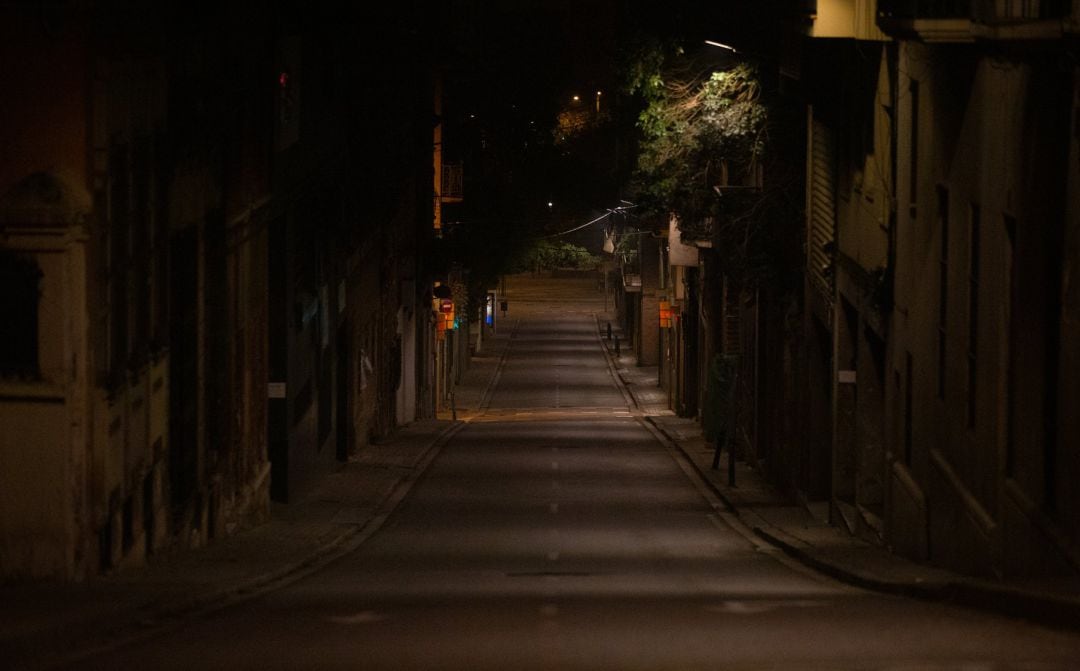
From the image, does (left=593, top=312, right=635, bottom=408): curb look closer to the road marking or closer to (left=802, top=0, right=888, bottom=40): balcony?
(left=802, top=0, right=888, bottom=40): balcony

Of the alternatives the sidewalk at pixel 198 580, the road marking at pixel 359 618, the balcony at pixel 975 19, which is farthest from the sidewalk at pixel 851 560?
the sidewalk at pixel 198 580

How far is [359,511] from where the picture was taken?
976 inches

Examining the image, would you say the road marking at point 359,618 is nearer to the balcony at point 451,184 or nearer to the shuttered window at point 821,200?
the shuttered window at point 821,200

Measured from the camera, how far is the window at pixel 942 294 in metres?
16.4

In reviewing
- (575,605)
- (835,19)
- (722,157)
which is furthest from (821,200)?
(575,605)

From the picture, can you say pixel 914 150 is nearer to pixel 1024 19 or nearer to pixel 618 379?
pixel 1024 19

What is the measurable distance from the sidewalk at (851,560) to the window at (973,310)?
1739 millimetres

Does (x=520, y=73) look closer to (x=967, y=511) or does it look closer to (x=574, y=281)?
(x=574, y=281)

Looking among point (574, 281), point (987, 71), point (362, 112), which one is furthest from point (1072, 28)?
point (574, 281)

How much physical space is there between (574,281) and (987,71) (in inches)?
4162

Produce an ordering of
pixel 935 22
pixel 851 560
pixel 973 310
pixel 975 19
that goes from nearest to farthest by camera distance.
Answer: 1. pixel 975 19
2. pixel 935 22
3. pixel 973 310
4. pixel 851 560

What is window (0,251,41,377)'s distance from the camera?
44.9 ft

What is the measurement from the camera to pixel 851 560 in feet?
58.3

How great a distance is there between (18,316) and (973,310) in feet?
29.2
